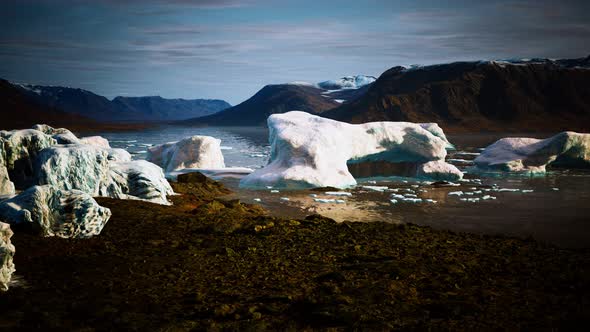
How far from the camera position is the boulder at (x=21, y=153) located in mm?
9773

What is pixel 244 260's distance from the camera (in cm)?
658

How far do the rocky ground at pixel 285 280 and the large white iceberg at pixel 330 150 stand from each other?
847cm

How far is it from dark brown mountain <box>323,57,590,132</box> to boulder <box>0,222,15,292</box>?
115 m

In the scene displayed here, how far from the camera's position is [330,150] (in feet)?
59.5

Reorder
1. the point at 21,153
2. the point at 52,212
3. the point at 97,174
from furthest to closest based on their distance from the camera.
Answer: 1. the point at 21,153
2. the point at 97,174
3. the point at 52,212

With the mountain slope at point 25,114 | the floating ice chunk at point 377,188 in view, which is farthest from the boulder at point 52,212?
the mountain slope at point 25,114

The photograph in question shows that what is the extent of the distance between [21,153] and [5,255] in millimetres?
5609

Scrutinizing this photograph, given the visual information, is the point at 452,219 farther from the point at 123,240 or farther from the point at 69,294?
the point at 69,294

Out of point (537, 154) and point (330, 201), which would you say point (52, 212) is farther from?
point (537, 154)

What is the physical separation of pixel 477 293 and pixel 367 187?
40.5ft

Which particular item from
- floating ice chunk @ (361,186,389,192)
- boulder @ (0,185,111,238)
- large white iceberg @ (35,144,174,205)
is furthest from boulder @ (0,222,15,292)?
floating ice chunk @ (361,186,389,192)

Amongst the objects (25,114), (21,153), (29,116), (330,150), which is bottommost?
(330,150)

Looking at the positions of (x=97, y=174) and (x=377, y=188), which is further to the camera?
(x=377, y=188)

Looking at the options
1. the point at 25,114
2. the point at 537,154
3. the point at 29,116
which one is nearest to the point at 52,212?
the point at 537,154
